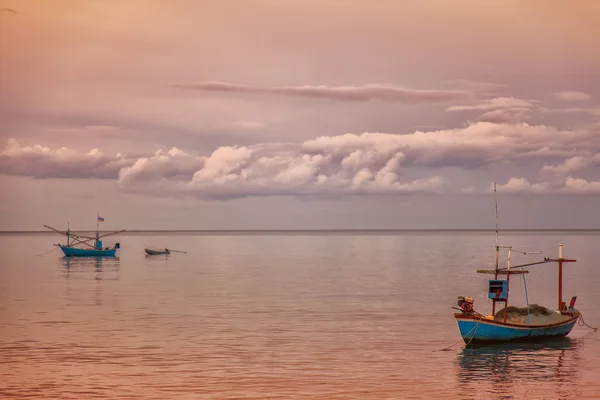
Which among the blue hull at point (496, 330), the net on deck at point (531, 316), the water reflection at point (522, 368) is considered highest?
the net on deck at point (531, 316)

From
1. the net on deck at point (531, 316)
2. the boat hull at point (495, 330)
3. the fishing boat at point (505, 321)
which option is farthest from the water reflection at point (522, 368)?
the net on deck at point (531, 316)

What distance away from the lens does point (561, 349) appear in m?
58.4

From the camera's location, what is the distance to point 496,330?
58438 mm

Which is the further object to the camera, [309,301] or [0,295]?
[0,295]

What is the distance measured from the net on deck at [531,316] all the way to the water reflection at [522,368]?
1663 mm

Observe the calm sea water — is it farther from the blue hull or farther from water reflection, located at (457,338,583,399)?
the blue hull

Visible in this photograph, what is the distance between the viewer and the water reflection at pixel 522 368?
147ft

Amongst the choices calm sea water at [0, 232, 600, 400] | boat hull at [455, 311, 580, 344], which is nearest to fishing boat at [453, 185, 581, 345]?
boat hull at [455, 311, 580, 344]

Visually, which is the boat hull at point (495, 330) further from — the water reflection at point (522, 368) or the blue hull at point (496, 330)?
the water reflection at point (522, 368)

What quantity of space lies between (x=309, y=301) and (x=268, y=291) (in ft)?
49.0

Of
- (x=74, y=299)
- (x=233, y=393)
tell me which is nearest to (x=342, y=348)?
(x=233, y=393)

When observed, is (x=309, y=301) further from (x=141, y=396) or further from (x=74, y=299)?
(x=141, y=396)

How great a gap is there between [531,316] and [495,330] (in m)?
4.32

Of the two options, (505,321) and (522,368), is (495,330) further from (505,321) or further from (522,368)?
(522,368)
